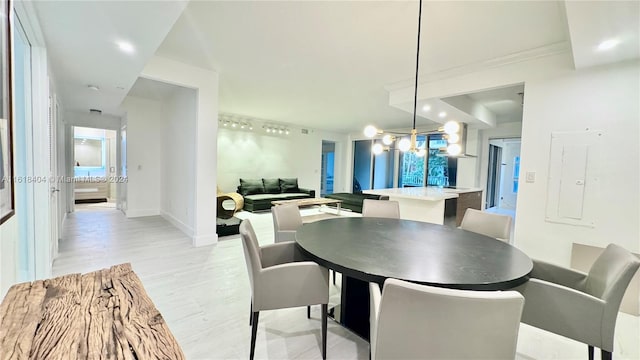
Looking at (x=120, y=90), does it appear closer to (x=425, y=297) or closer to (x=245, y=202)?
(x=245, y=202)

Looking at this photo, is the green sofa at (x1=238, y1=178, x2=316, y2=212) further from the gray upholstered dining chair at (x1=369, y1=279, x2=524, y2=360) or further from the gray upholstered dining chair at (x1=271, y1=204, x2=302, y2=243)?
the gray upholstered dining chair at (x1=369, y1=279, x2=524, y2=360)

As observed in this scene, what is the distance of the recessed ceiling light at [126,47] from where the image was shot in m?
2.41

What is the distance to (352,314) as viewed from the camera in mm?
2131

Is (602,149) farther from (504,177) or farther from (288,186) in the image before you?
(504,177)

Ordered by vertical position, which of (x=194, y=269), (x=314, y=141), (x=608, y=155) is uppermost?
(x=314, y=141)

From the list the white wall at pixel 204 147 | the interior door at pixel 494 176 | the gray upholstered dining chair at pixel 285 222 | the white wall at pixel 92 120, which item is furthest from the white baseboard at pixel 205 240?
the interior door at pixel 494 176

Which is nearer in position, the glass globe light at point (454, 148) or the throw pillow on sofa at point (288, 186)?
the glass globe light at point (454, 148)

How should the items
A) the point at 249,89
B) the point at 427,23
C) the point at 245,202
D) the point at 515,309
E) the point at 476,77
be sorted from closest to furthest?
the point at 515,309, the point at 427,23, the point at 476,77, the point at 249,89, the point at 245,202

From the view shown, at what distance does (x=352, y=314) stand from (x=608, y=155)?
9.09 feet

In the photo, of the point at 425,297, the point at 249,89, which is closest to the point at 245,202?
the point at 249,89

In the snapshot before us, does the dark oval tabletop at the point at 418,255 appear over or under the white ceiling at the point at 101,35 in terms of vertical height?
under

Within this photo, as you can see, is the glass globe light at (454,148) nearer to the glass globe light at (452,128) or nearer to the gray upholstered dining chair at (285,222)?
the glass globe light at (452,128)

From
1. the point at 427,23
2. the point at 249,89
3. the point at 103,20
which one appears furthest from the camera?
the point at 249,89

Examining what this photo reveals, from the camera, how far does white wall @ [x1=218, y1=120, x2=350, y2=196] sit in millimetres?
7379
